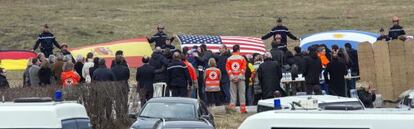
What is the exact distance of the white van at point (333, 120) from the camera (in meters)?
9.59

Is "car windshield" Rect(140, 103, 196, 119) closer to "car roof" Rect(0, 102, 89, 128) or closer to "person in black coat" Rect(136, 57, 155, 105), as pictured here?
"person in black coat" Rect(136, 57, 155, 105)

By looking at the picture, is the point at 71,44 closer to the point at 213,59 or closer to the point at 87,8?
the point at 87,8

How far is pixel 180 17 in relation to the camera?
56.3m

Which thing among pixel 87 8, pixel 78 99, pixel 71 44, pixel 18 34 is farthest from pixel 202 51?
pixel 87 8

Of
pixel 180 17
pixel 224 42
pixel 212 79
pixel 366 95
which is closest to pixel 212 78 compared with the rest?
pixel 212 79

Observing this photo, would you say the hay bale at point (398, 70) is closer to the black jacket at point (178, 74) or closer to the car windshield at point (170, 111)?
the black jacket at point (178, 74)

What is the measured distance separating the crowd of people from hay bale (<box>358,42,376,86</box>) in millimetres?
449

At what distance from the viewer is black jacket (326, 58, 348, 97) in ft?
83.5

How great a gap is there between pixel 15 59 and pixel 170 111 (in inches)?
607

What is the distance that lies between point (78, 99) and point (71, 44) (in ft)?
91.8

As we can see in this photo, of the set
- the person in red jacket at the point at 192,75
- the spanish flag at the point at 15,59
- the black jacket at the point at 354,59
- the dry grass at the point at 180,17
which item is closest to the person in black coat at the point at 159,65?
the person in red jacket at the point at 192,75

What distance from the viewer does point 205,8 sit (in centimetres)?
5978

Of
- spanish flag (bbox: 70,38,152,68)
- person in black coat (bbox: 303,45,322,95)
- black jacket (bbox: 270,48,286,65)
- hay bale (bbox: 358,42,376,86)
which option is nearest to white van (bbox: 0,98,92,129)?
person in black coat (bbox: 303,45,322,95)

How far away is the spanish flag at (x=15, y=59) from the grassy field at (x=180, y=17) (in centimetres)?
1170
